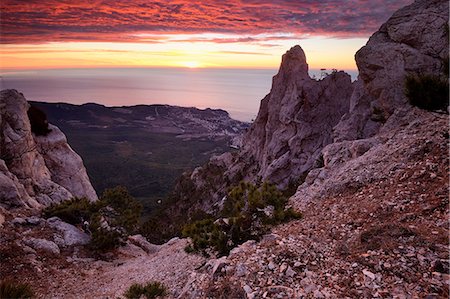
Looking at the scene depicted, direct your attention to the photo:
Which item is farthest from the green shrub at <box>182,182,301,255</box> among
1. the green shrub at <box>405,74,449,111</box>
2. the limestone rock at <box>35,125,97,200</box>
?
the limestone rock at <box>35,125,97,200</box>

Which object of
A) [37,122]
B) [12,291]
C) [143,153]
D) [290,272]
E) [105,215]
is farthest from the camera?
[143,153]

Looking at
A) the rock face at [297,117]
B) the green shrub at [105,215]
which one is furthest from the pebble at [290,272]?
the rock face at [297,117]

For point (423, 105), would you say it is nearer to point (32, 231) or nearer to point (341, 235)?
point (341, 235)

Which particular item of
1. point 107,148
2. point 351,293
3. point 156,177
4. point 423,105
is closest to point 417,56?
point 423,105

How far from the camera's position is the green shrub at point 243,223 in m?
12.0

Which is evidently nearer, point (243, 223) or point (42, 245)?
point (243, 223)

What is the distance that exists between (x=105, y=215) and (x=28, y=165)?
369 inches

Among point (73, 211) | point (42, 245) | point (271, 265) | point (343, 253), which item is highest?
point (343, 253)

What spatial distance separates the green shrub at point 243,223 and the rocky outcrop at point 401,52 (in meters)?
12.2

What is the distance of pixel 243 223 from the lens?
1220cm

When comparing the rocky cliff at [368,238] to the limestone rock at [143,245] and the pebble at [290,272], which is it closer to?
the pebble at [290,272]

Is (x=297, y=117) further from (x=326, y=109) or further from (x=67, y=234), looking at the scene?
(x=67, y=234)

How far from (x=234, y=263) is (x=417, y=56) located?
18800 millimetres

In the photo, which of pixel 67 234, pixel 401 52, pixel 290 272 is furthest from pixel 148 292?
pixel 401 52
